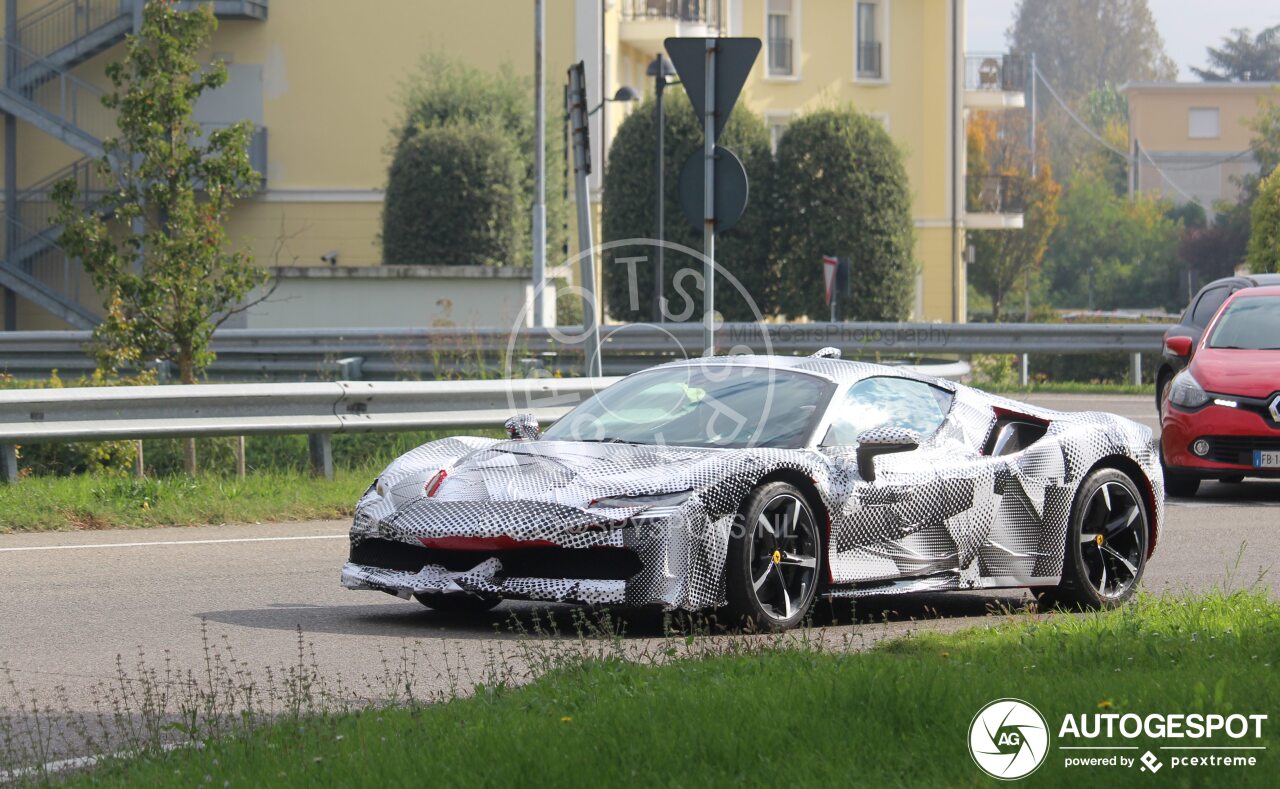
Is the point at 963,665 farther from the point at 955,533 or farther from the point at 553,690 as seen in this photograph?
the point at 955,533

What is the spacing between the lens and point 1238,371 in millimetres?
14883

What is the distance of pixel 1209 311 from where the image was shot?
56.2 feet

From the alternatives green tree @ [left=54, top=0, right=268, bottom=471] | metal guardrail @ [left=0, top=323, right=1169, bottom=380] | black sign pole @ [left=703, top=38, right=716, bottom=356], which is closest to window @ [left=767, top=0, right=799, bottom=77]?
metal guardrail @ [left=0, top=323, right=1169, bottom=380]

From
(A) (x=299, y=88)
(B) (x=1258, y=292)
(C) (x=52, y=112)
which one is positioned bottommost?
(B) (x=1258, y=292)

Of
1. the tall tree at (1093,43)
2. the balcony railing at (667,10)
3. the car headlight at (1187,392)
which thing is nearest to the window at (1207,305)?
the car headlight at (1187,392)

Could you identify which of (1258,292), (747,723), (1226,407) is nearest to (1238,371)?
(1226,407)

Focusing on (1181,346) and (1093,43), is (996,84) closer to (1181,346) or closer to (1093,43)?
(1181,346)

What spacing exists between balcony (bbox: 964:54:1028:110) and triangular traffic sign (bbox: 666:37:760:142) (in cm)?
4564

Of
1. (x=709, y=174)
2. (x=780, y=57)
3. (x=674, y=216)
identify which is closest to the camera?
(x=709, y=174)

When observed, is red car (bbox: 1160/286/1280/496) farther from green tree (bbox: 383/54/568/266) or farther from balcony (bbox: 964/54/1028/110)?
balcony (bbox: 964/54/1028/110)

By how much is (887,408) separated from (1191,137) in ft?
405

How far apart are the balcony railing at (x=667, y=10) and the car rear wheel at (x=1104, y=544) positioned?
128 feet

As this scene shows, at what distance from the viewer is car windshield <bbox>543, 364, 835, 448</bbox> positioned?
882cm

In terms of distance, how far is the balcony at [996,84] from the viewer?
57.1m
